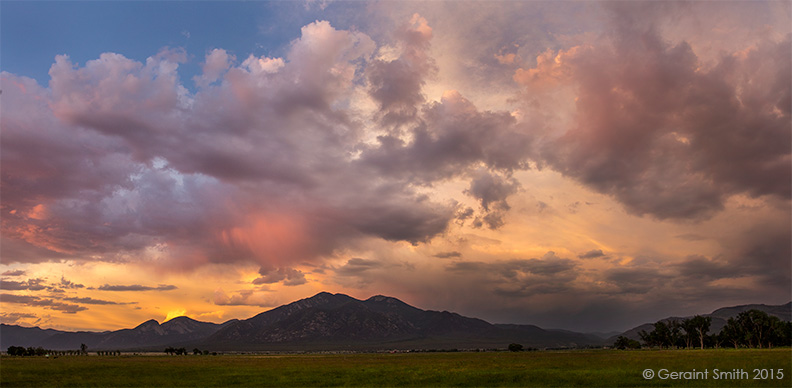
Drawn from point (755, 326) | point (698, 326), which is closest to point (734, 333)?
point (755, 326)

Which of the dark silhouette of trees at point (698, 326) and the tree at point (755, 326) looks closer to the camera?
the tree at point (755, 326)

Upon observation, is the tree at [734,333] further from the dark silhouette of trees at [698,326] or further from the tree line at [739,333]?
the dark silhouette of trees at [698,326]

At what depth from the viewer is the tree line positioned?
15762 cm

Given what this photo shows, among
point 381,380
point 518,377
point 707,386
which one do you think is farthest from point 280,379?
point 707,386

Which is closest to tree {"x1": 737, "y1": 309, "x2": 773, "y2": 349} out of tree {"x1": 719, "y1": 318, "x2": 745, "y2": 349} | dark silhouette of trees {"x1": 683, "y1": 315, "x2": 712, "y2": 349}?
tree {"x1": 719, "y1": 318, "x2": 745, "y2": 349}

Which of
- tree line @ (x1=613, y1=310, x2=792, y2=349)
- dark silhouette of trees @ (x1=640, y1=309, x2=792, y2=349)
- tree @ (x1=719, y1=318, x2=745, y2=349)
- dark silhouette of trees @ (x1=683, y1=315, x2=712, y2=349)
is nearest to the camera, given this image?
dark silhouette of trees @ (x1=640, y1=309, x2=792, y2=349)

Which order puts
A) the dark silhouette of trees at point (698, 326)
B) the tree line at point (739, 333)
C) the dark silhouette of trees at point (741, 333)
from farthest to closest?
the dark silhouette of trees at point (698, 326) → the tree line at point (739, 333) → the dark silhouette of trees at point (741, 333)

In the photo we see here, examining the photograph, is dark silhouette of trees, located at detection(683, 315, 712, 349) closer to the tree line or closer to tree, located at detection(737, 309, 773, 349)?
the tree line

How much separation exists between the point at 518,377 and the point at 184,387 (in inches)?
1707

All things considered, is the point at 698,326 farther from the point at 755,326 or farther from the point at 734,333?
the point at 755,326

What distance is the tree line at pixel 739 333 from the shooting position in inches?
6206

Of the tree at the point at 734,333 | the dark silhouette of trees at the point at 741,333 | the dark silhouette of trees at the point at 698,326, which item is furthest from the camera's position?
the dark silhouette of trees at the point at 698,326

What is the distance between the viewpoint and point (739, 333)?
6516 inches

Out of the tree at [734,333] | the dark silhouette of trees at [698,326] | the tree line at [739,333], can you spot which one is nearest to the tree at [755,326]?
the tree line at [739,333]
